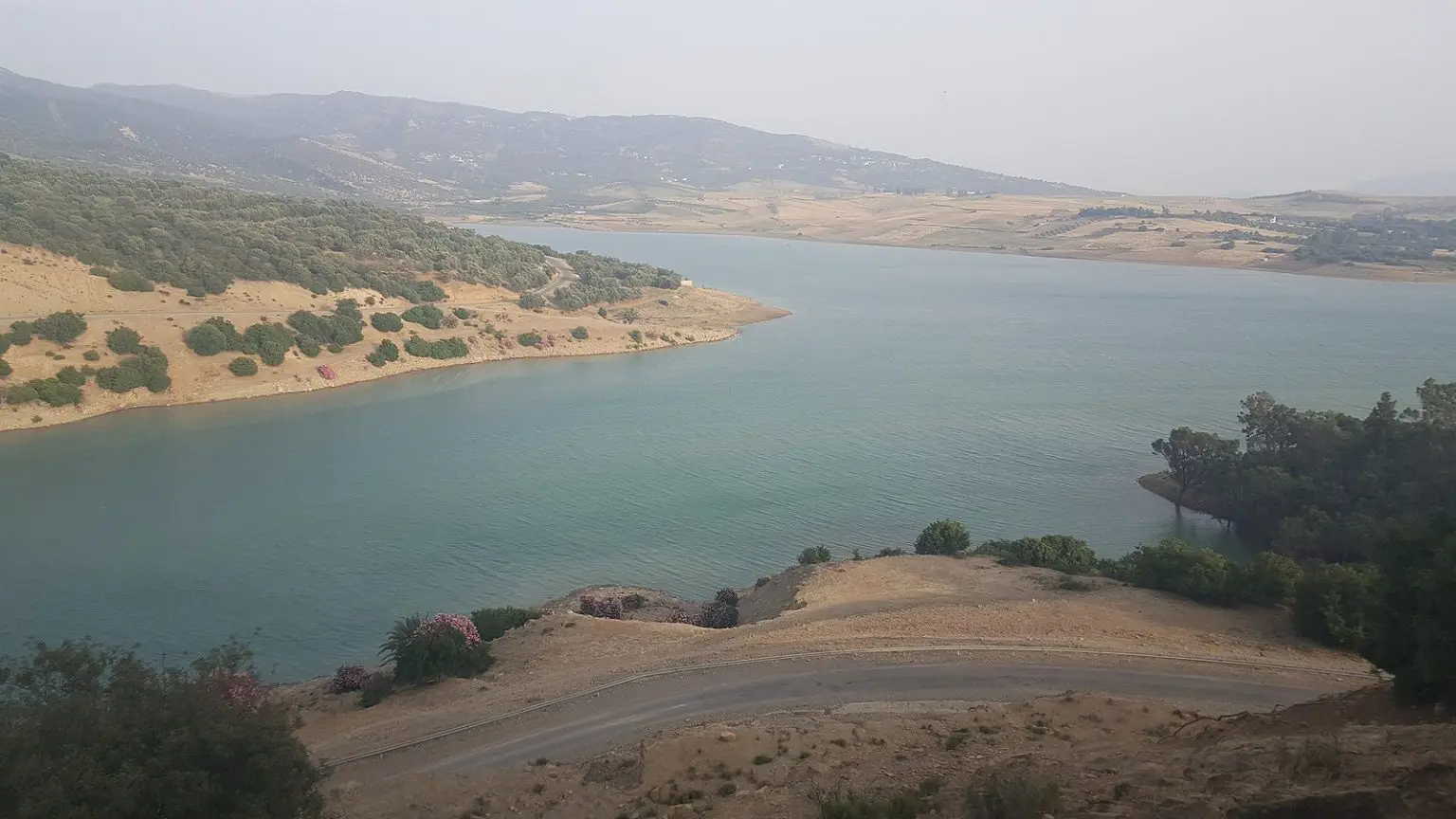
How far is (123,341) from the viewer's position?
42375 mm

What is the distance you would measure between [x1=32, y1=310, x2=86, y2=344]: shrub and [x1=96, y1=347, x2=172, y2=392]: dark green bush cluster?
2.25 metres

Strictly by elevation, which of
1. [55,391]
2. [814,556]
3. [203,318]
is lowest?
[55,391]

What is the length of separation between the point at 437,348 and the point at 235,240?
1444cm

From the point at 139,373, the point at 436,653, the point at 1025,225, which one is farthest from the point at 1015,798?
the point at 1025,225

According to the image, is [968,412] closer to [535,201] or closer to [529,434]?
[529,434]

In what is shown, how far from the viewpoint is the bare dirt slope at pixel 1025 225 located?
112062 millimetres

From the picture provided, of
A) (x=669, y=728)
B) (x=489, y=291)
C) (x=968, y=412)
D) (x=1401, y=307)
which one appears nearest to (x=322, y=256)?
(x=489, y=291)

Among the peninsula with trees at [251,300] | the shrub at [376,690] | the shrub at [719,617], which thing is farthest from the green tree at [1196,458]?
the peninsula with trees at [251,300]

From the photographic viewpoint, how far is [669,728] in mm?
13391

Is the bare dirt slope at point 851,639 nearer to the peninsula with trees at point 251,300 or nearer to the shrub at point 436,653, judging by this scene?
the shrub at point 436,653

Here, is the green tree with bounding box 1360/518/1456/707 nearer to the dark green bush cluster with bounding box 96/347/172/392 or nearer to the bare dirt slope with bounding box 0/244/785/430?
the bare dirt slope with bounding box 0/244/785/430

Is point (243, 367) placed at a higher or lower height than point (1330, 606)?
lower

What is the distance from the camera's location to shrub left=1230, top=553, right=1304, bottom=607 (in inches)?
711

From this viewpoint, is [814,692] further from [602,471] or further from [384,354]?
[384,354]
